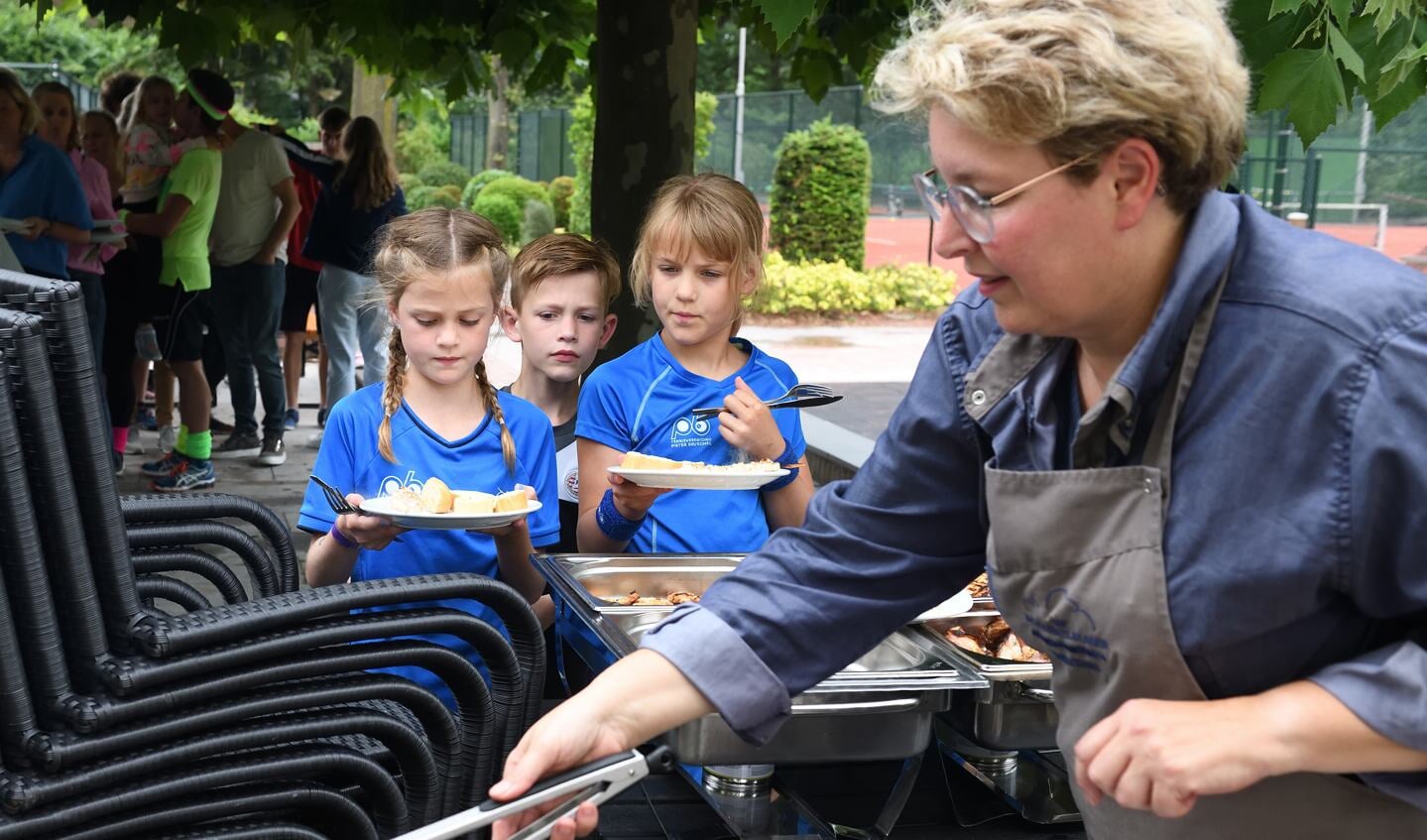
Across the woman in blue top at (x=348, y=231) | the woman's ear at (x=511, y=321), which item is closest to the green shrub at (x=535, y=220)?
the woman in blue top at (x=348, y=231)

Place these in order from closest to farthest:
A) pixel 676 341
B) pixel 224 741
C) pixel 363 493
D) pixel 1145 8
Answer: pixel 1145 8 < pixel 224 741 < pixel 363 493 < pixel 676 341

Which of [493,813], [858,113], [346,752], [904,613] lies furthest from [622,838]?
[858,113]

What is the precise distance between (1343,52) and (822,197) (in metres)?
17.6

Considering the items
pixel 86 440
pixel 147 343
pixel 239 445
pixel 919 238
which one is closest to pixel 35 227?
pixel 147 343

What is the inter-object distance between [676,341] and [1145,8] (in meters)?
2.09

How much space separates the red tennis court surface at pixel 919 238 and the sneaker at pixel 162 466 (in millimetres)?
11843

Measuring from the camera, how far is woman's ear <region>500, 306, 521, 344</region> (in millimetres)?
3688

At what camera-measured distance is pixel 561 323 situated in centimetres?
356

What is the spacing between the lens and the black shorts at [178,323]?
24.7 ft

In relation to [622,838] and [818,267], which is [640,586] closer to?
[622,838]

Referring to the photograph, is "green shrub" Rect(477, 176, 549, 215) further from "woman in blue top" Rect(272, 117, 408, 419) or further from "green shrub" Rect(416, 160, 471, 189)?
"woman in blue top" Rect(272, 117, 408, 419)

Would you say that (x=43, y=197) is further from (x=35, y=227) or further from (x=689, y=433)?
(x=689, y=433)

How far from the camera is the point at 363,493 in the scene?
2941 millimetres

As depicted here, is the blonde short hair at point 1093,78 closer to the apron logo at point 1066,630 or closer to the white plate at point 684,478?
the apron logo at point 1066,630
